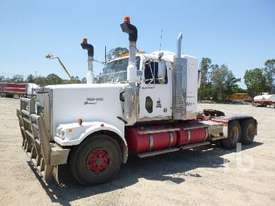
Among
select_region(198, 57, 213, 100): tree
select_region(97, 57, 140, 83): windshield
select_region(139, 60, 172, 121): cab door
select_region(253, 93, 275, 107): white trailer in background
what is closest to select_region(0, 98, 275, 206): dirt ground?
select_region(139, 60, 172, 121): cab door

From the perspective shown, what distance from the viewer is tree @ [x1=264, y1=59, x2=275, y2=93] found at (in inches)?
3041

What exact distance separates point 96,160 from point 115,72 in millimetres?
2771

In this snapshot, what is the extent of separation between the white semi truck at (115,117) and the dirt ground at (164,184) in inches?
16.8

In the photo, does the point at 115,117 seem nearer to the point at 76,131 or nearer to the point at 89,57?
the point at 76,131

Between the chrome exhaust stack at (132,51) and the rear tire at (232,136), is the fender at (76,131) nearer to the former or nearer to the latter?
the chrome exhaust stack at (132,51)

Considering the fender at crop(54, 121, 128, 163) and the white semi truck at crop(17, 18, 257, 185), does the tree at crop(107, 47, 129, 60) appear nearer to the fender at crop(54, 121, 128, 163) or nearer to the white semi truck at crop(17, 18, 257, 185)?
the white semi truck at crop(17, 18, 257, 185)

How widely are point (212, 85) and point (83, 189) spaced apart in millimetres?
67690

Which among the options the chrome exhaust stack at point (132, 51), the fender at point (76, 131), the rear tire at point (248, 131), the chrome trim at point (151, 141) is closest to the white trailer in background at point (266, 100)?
the rear tire at point (248, 131)

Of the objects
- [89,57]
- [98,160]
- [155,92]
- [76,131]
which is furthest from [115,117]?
[89,57]

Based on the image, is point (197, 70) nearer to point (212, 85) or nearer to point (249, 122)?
point (249, 122)

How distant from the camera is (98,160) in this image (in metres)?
6.09

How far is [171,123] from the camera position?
330 inches

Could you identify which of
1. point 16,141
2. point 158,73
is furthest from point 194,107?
point 16,141

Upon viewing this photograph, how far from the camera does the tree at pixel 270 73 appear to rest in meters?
77.2
